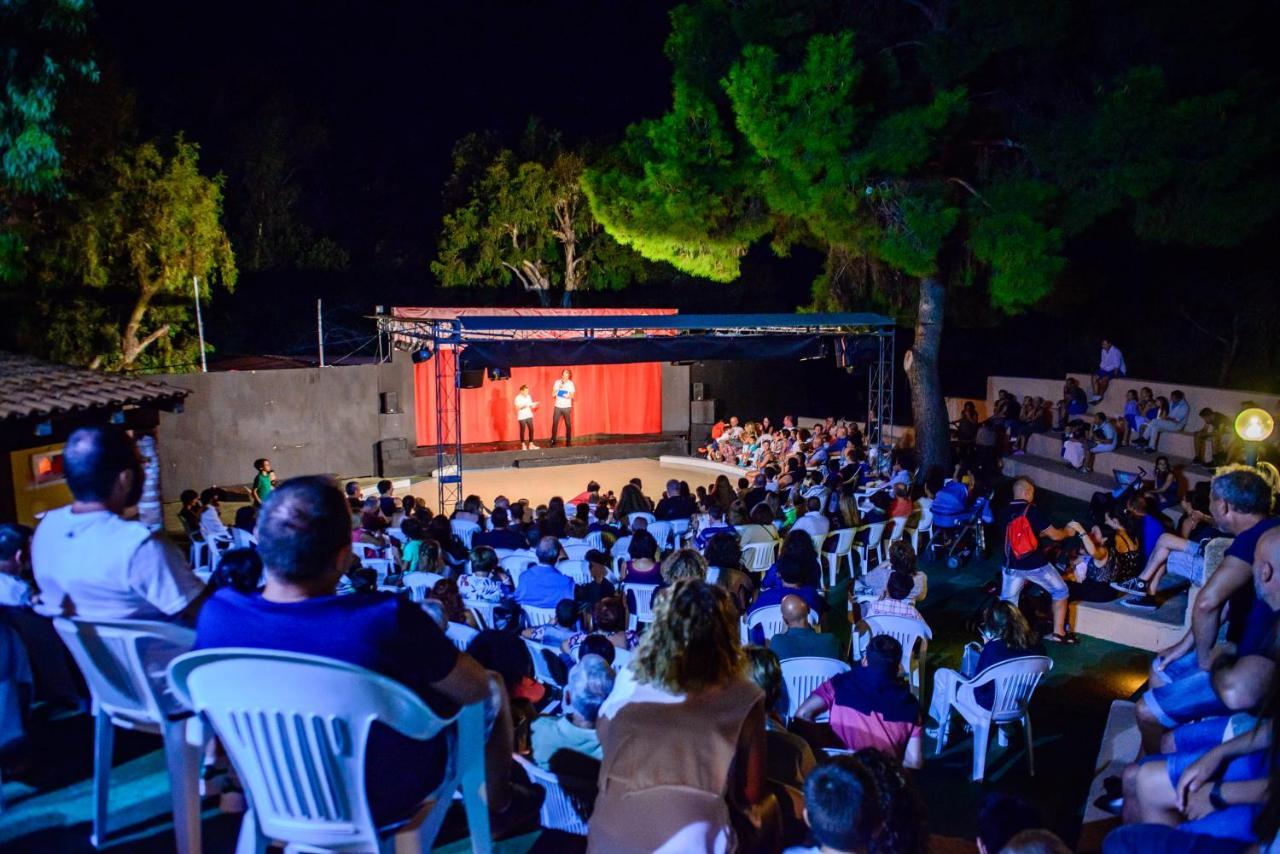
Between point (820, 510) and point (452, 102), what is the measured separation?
36399mm

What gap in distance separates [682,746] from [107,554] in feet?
5.50

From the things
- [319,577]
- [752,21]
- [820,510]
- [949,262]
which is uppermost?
[752,21]

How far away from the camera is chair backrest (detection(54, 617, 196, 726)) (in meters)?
2.59

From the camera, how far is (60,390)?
376 inches

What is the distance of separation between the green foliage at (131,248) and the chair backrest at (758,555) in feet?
39.7

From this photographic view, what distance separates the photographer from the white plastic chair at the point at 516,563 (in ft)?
24.6

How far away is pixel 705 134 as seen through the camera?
47.4ft

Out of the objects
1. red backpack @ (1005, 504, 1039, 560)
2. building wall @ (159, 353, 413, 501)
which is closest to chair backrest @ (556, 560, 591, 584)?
red backpack @ (1005, 504, 1039, 560)

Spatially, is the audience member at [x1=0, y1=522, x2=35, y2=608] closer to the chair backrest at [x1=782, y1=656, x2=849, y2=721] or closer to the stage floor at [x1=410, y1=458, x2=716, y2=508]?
the chair backrest at [x1=782, y1=656, x2=849, y2=721]

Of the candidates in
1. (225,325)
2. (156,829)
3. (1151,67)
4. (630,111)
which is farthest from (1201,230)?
(630,111)

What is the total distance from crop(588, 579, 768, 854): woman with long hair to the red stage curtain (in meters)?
15.6

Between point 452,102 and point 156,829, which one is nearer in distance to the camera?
point 156,829

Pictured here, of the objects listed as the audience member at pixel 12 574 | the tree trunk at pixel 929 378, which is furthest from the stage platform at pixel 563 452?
the audience member at pixel 12 574

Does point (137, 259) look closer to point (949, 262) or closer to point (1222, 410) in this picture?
point (949, 262)
